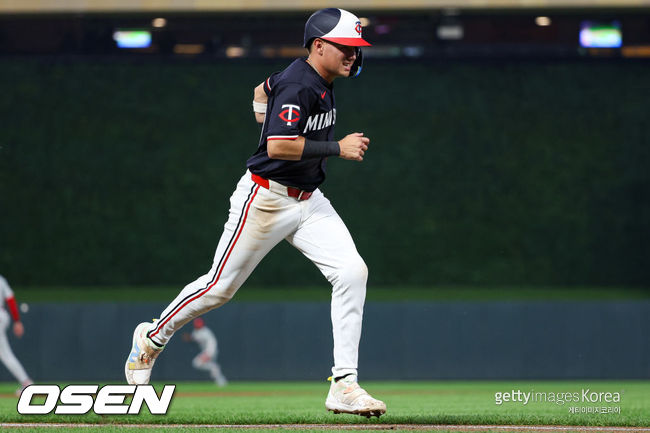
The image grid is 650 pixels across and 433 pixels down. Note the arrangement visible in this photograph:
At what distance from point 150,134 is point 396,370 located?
7251 millimetres

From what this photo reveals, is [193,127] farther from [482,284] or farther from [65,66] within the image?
[482,284]

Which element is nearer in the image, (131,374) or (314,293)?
(131,374)

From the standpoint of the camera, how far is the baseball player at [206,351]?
55.3 ft

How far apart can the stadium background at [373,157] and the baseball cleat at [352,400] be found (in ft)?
45.9

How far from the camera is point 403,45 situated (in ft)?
61.9

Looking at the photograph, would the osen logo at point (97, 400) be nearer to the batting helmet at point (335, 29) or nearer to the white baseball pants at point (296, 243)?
the white baseball pants at point (296, 243)

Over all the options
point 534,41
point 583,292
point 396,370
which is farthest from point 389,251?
point 534,41

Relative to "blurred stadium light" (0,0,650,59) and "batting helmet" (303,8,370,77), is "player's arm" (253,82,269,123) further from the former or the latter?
"blurred stadium light" (0,0,650,59)

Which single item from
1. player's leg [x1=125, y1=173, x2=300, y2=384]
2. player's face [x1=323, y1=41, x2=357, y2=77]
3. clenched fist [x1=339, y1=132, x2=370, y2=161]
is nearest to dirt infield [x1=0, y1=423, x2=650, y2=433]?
player's leg [x1=125, y1=173, x2=300, y2=384]

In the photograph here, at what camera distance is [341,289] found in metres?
4.84


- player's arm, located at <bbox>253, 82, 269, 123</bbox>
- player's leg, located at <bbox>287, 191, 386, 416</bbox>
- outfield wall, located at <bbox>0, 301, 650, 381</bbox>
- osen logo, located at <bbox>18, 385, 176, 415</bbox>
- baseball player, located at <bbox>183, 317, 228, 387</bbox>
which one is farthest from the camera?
outfield wall, located at <bbox>0, 301, 650, 381</bbox>

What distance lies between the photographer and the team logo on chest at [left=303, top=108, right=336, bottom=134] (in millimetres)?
4816

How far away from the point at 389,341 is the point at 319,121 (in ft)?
42.8

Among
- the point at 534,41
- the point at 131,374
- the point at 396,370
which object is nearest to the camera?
the point at 131,374
